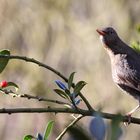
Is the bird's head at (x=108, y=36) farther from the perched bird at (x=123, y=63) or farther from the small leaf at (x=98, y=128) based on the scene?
the small leaf at (x=98, y=128)

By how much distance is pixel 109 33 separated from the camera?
13.6ft

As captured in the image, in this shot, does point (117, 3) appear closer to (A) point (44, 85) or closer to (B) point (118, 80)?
(A) point (44, 85)

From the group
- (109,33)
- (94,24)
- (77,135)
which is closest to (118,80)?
(109,33)

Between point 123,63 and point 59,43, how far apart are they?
14.2 feet

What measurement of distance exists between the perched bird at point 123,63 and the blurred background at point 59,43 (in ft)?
11.5

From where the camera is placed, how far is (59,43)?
8.62m

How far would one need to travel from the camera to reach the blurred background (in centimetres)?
829

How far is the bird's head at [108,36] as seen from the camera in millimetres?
4061

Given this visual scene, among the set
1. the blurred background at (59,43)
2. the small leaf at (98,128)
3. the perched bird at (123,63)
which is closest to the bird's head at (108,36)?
the perched bird at (123,63)

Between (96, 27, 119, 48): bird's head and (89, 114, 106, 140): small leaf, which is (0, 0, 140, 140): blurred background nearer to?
(96, 27, 119, 48): bird's head

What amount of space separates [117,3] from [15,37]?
164 centimetres

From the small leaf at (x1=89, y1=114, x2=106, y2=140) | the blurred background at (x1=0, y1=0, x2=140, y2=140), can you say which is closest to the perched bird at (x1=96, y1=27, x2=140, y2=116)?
the small leaf at (x1=89, y1=114, x2=106, y2=140)

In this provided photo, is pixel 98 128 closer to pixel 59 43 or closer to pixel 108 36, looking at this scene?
pixel 108 36

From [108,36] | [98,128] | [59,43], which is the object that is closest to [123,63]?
[108,36]
